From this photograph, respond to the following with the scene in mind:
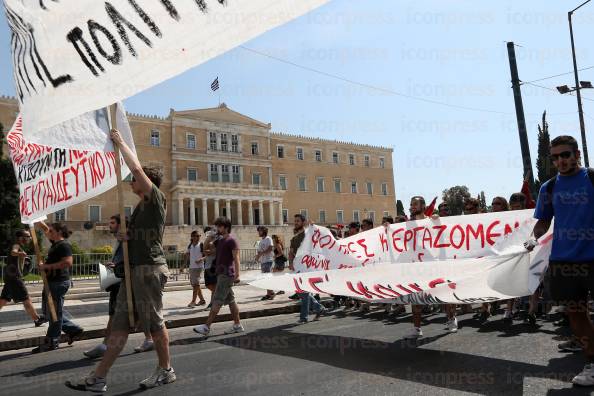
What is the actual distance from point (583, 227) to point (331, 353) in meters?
2.99

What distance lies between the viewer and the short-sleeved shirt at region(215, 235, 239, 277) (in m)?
7.24

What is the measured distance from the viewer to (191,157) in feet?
174

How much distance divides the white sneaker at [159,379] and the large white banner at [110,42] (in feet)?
7.30

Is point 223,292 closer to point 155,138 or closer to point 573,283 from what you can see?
point 573,283

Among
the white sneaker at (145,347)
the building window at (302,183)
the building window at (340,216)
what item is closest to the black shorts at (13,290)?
the white sneaker at (145,347)

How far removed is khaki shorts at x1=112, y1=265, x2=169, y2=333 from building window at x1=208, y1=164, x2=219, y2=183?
5087 centimetres

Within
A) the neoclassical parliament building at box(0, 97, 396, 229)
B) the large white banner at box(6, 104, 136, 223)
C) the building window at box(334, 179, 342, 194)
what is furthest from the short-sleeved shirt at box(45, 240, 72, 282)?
the building window at box(334, 179, 342, 194)

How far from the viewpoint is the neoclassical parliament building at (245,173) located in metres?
50.1

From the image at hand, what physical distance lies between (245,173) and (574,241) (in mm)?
54190

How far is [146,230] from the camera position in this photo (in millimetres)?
4293

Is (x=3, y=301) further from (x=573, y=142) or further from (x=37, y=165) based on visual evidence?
(x=573, y=142)

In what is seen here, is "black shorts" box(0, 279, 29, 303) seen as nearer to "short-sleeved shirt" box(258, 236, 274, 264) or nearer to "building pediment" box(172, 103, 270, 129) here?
"short-sleeved shirt" box(258, 236, 274, 264)

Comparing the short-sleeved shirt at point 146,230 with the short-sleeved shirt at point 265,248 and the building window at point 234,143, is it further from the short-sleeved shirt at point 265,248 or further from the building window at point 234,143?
the building window at point 234,143

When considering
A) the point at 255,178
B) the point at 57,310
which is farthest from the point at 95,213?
the point at 57,310
